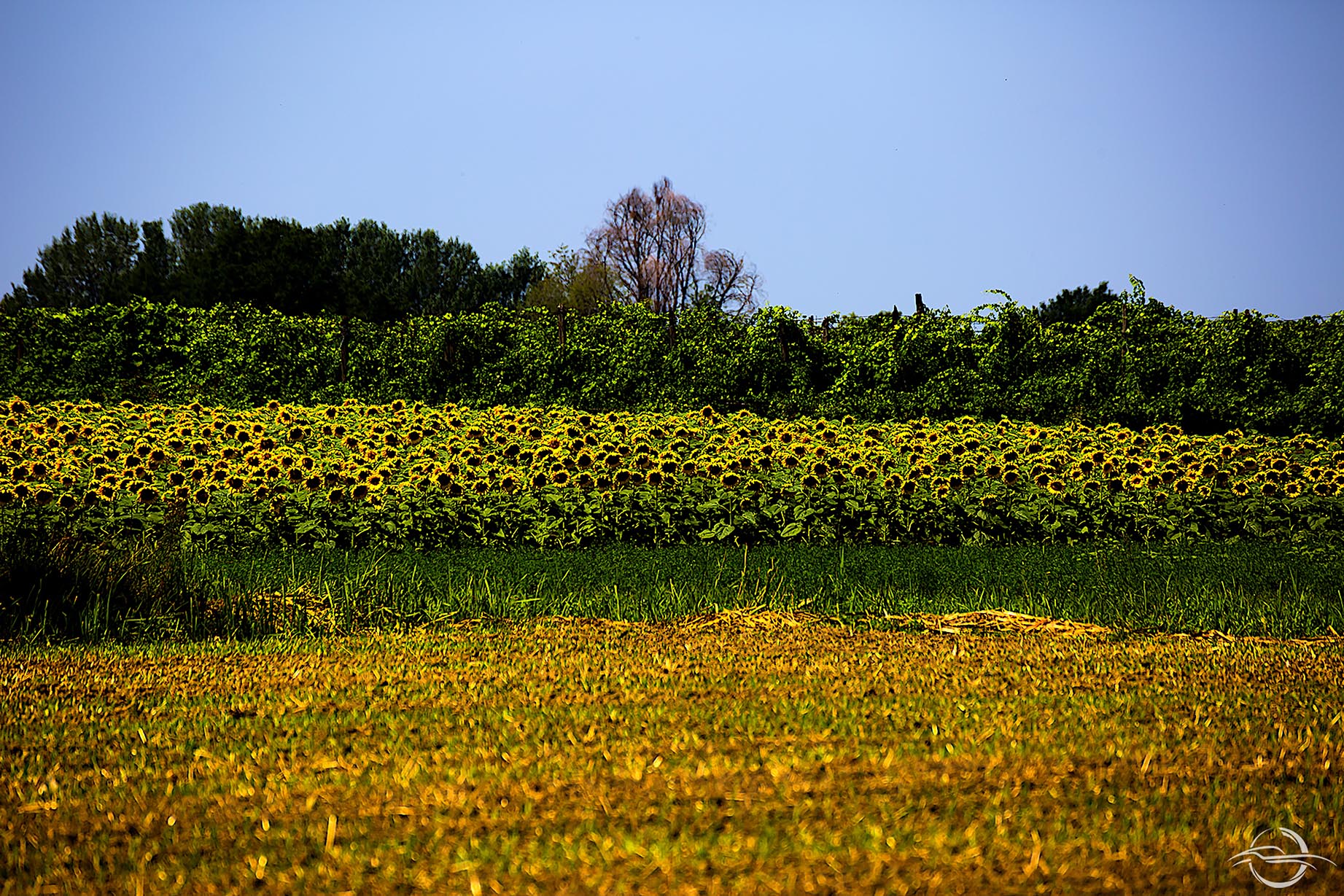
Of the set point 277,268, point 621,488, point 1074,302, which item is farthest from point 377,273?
point 621,488

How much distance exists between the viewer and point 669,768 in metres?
2.71

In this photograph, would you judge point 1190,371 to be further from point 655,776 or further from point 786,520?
point 655,776

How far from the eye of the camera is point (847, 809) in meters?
2.44

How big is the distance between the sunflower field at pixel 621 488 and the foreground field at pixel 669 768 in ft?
10.5

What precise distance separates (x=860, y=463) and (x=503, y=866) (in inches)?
267

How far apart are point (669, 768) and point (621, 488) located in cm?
541

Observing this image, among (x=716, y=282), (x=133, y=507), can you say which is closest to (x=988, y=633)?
(x=133, y=507)

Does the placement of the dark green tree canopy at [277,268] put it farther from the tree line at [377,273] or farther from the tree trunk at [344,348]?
the tree trunk at [344,348]

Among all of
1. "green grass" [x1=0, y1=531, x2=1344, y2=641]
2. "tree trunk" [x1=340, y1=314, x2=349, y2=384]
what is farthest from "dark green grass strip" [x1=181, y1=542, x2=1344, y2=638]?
"tree trunk" [x1=340, y1=314, x2=349, y2=384]

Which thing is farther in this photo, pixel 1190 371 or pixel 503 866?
pixel 1190 371

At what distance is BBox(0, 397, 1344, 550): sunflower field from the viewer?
295 inches

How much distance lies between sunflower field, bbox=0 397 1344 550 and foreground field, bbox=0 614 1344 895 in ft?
10.5

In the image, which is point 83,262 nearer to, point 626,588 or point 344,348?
point 344,348

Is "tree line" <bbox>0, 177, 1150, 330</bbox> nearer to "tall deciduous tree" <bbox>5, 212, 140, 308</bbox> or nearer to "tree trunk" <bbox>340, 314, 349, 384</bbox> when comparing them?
"tall deciduous tree" <bbox>5, 212, 140, 308</bbox>
